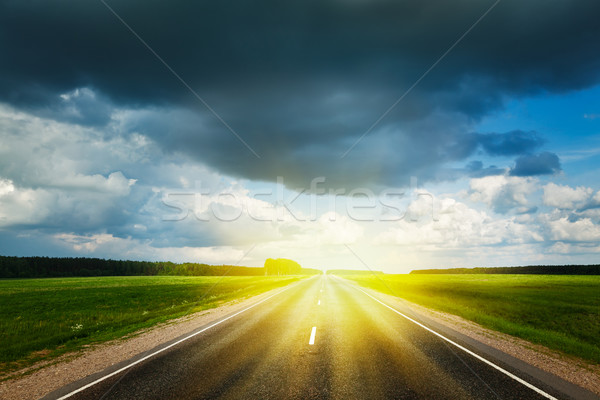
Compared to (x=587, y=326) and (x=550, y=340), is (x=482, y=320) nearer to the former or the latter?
(x=550, y=340)

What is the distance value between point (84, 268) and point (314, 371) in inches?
5913

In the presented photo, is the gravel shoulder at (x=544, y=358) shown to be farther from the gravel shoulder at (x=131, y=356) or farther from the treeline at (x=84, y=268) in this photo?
the treeline at (x=84, y=268)

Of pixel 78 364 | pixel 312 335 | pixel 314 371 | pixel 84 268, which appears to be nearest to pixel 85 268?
pixel 84 268

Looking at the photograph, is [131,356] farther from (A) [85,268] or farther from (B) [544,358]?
(A) [85,268]

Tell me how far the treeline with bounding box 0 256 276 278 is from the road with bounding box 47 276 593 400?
5469 inches

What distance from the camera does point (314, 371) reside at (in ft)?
23.7

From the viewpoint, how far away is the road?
605 centimetres

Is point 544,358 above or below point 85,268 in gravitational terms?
above

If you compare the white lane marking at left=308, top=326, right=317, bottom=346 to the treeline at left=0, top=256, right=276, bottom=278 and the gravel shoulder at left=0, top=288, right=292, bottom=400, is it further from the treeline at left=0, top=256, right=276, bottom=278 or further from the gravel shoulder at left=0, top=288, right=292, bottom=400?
the treeline at left=0, top=256, right=276, bottom=278

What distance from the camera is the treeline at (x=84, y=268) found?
11112 centimetres

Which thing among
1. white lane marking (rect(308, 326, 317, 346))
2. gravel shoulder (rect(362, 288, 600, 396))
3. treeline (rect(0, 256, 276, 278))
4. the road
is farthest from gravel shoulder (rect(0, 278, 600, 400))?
treeline (rect(0, 256, 276, 278))

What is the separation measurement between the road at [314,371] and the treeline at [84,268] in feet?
456

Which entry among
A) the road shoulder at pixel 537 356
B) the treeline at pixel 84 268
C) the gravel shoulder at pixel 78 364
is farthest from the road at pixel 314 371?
the treeline at pixel 84 268

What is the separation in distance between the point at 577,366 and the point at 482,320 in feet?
24.6
